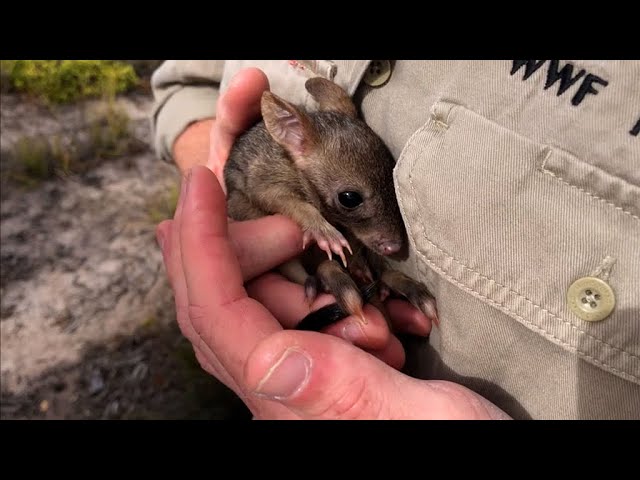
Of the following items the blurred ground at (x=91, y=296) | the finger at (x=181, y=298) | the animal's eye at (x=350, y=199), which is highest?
the animal's eye at (x=350, y=199)

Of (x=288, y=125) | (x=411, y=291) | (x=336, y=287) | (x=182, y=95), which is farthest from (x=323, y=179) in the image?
(x=182, y=95)

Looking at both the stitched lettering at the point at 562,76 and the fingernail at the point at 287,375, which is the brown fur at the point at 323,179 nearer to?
the fingernail at the point at 287,375

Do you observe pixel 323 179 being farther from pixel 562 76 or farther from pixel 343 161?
pixel 562 76

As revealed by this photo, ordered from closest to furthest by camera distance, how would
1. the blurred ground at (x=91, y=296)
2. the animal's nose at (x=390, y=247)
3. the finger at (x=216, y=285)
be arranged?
the finger at (x=216, y=285)
the animal's nose at (x=390, y=247)
the blurred ground at (x=91, y=296)

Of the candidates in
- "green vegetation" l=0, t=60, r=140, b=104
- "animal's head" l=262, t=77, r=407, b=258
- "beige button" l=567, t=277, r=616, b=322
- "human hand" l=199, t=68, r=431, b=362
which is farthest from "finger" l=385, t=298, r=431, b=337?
"green vegetation" l=0, t=60, r=140, b=104

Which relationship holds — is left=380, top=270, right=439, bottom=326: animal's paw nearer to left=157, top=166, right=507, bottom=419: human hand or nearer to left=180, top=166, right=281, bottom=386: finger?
left=157, top=166, right=507, bottom=419: human hand

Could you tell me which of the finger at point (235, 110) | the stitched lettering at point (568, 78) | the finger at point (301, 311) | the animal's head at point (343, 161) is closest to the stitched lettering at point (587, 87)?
the stitched lettering at point (568, 78)
